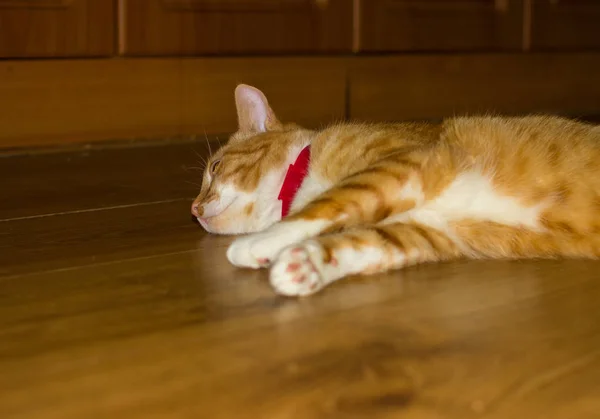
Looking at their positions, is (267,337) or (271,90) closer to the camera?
(267,337)

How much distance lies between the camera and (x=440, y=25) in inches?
131

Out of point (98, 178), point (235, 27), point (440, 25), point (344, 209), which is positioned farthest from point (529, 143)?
point (440, 25)

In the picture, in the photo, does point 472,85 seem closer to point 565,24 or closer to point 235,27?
point 565,24

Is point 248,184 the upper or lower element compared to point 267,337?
upper

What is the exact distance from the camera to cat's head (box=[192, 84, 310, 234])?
69.5 inches

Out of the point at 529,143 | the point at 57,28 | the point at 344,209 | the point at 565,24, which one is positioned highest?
the point at 565,24

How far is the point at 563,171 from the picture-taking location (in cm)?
159

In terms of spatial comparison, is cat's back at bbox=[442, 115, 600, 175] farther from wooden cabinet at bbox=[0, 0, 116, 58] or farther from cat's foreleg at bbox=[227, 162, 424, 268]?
wooden cabinet at bbox=[0, 0, 116, 58]

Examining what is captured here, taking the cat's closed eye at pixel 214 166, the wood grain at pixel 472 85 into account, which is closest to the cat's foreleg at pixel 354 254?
the cat's closed eye at pixel 214 166

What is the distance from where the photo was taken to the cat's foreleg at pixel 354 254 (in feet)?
4.26

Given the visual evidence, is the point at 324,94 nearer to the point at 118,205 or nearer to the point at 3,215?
the point at 118,205

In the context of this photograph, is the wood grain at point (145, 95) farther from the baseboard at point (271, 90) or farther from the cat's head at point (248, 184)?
the cat's head at point (248, 184)

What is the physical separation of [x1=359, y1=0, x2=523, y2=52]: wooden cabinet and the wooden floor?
1.67 meters

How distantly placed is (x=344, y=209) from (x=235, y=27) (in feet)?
5.01
